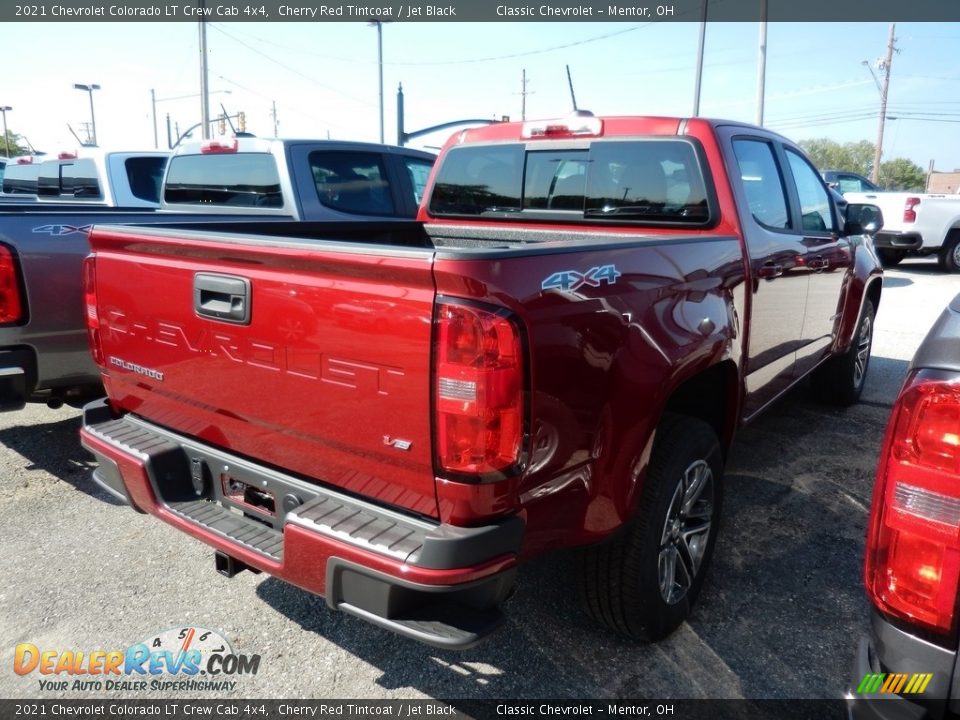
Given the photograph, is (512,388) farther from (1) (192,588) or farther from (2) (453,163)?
(2) (453,163)

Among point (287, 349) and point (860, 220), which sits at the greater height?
point (860, 220)

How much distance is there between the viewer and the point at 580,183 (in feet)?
11.9

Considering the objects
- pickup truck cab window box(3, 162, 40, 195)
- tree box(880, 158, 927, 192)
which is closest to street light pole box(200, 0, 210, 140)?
pickup truck cab window box(3, 162, 40, 195)

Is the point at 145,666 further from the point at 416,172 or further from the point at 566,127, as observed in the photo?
the point at 416,172

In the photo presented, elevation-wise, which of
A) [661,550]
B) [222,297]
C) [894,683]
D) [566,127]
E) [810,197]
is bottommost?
[661,550]

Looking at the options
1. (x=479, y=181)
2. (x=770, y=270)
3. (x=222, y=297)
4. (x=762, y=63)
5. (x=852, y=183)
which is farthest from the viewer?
(x=762, y=63)

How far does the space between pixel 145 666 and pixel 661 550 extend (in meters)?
1.95

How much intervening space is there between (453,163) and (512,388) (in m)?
2.74

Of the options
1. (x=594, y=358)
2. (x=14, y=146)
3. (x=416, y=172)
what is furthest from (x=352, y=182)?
(x=14, y=146)

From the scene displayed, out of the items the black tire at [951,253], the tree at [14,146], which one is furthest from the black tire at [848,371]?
the tree at [14,146]

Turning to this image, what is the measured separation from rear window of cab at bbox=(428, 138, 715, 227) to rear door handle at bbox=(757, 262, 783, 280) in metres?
0.35

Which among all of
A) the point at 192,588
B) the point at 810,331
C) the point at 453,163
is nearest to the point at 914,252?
the point at 810,331

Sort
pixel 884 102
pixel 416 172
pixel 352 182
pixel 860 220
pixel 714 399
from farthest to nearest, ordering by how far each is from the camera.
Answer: pixel 884 102, pixel 416 172, pixel 352 182, pixel 860 220, pixel 714 399

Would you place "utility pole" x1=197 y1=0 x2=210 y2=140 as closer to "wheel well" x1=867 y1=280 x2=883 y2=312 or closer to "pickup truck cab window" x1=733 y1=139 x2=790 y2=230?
"wheel well" x1=867 y1=280 x2=883 y2=312
